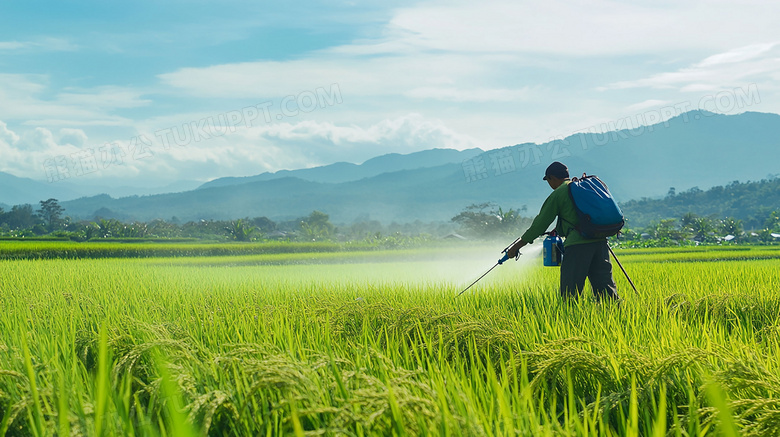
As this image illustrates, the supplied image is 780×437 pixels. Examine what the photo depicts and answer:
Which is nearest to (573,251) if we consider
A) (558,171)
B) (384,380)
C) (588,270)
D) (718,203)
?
(588,270)

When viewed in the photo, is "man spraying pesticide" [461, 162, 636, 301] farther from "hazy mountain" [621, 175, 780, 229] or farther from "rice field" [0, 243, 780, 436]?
"hazy mountain" [621, 175, 780, 229]

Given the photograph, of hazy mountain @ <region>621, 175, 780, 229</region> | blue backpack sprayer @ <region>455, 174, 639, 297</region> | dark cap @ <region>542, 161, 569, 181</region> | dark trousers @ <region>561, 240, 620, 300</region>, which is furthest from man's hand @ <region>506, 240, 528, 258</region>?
hazy mountain @ <region>621, 175, 780, 229</region>

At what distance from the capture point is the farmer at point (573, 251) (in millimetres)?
5098

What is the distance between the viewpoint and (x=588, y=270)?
5188 mm

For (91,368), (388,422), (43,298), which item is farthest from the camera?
(43,298)

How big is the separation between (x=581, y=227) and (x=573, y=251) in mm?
264

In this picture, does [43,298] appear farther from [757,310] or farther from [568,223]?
[757,310]

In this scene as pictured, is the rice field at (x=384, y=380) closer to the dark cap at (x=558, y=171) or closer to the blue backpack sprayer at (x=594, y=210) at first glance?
the blue backpack sprayer at (x=594, y=210)

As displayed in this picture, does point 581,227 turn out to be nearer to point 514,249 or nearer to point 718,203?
point 514,249

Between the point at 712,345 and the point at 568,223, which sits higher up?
the point at 568,223

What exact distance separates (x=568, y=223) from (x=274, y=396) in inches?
154

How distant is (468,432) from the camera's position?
149 centimetres

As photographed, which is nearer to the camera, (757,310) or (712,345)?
(712,345)

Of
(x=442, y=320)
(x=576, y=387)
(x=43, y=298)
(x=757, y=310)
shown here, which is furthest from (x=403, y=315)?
(x=43, y=298)
